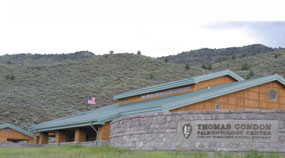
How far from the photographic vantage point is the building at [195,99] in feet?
88.9

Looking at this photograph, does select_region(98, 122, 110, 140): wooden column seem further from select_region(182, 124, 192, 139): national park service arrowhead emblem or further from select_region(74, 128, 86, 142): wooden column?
select_region(182, 124, 192, 139): national park service arrowhead emblem

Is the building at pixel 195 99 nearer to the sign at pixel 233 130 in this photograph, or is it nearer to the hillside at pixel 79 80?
the sign at pixel 233 130

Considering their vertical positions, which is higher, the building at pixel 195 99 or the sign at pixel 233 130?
the building at pixel 195 99

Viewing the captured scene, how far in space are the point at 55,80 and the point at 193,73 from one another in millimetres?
22268

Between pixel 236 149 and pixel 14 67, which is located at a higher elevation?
pixel 14 67

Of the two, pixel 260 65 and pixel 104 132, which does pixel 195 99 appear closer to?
pixel 104 132

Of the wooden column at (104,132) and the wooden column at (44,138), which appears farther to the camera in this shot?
the wooden column at (44,138)

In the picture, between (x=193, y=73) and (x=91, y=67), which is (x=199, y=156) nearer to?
(x=193, y=73)

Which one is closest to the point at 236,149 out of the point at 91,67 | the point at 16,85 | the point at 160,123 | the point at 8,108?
the point at 160,123

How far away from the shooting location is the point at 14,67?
79.4 m

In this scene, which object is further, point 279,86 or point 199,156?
point 279,86

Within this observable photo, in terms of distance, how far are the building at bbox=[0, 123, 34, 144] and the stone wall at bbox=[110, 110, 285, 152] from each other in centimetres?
1793

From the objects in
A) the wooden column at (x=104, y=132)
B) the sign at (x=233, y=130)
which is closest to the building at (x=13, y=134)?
the wooden column at (x=104, y=132)

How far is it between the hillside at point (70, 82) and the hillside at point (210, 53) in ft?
84.3
